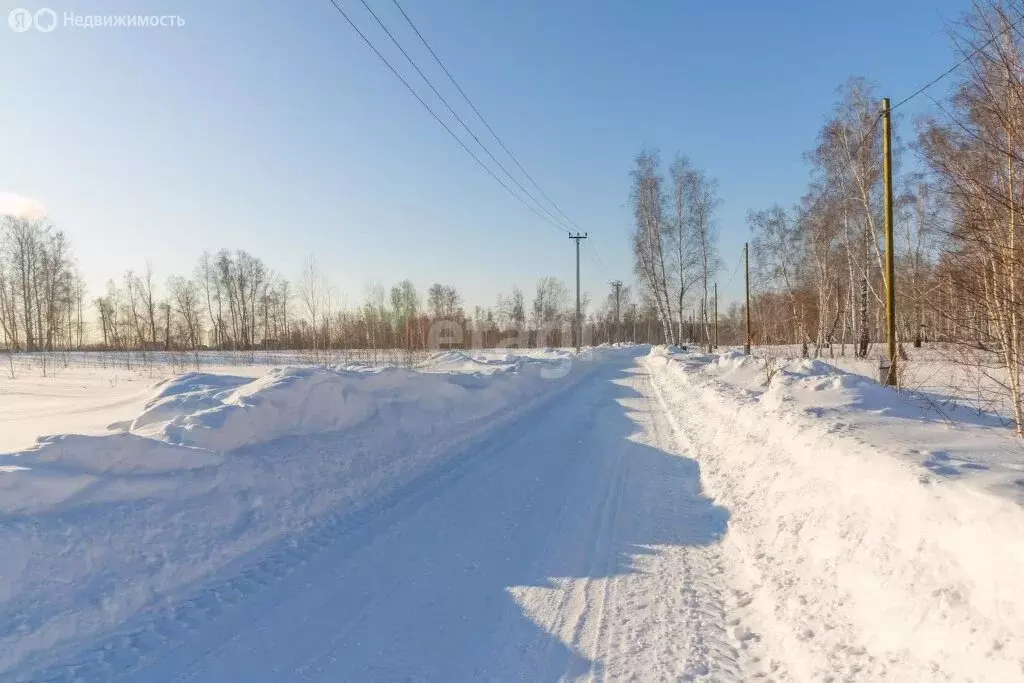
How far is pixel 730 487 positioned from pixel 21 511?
23.2ft

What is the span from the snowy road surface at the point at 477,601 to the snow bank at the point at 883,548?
0.43 meters

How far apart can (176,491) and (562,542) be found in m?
3.78

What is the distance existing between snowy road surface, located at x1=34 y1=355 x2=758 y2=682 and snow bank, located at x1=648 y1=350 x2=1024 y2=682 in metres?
0.43

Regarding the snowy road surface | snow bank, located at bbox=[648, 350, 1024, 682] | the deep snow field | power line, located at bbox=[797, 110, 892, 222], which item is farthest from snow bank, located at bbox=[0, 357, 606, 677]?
power line, located at bbox=[797, 110, 892, 222]

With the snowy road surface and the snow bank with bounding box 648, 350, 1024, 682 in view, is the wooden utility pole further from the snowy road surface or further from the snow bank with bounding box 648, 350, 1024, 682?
the snowy road surface

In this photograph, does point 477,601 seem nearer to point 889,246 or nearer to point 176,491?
point 176,491

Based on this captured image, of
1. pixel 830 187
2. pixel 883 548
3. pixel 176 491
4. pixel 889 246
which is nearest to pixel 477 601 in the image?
pixel 883 548

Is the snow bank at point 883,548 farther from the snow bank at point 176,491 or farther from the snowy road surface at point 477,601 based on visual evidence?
the snow bank at point 176,491

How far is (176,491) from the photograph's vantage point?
504cm

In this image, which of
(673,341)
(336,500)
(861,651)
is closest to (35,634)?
Result: (336,500)

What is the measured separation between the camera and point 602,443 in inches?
384

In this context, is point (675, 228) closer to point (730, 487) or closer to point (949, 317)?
point (949, 317)

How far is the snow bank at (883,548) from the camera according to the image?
278 cm

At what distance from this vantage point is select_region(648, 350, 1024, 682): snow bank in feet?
9.12
